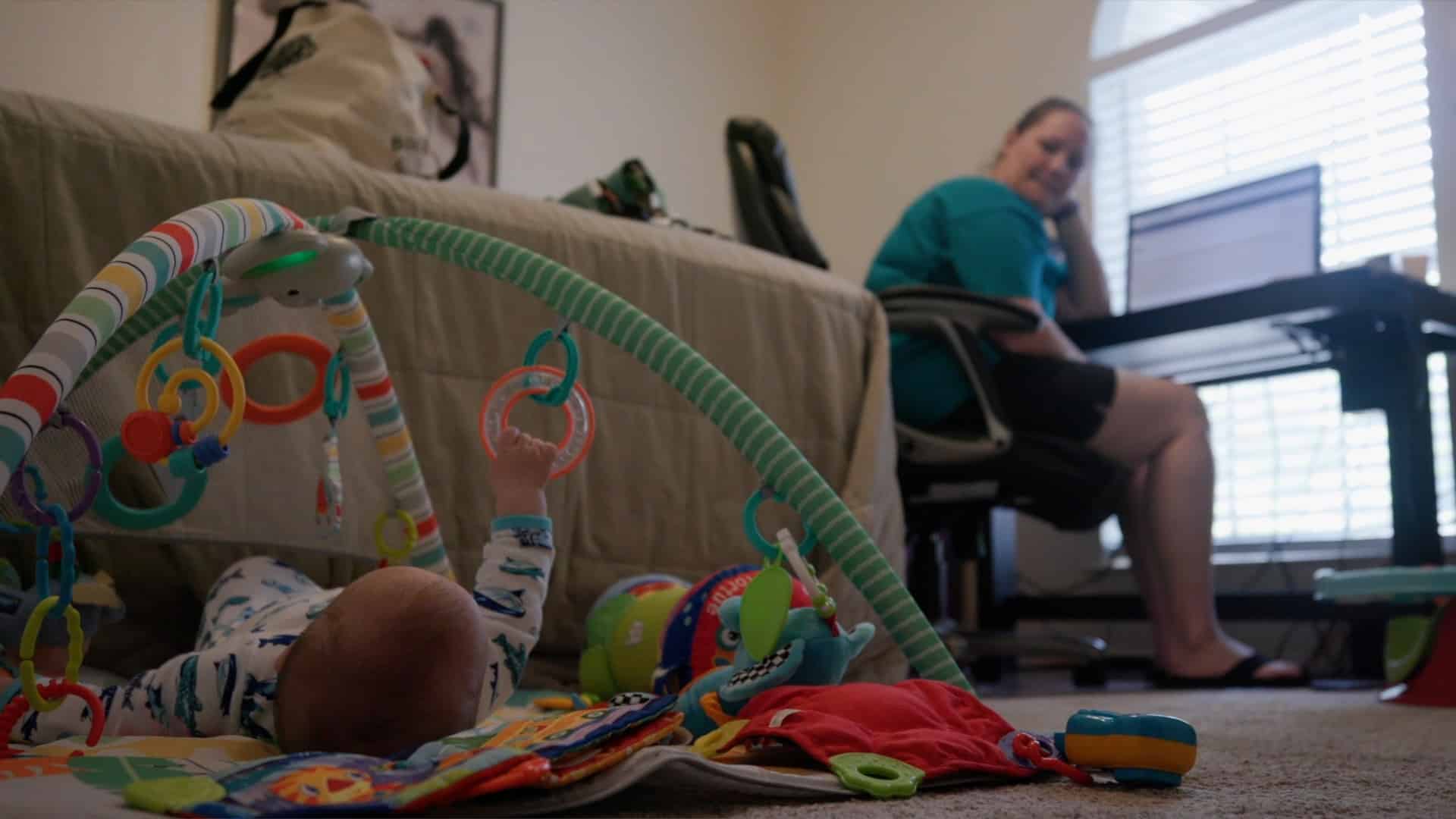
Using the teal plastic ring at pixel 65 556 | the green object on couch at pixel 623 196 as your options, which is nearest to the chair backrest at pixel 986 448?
the green object on couch at pixel 623 196

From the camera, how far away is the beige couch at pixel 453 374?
4.08 ft

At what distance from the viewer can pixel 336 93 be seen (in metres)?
1.76

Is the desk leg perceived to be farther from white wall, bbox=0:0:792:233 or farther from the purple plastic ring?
white wall, bbox=0:0:792:233

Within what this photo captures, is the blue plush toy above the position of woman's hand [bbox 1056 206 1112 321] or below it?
below

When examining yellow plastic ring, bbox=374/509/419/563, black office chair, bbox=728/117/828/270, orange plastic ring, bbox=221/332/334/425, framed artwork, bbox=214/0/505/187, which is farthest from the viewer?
framed artwork, bbox=214/0/505/187

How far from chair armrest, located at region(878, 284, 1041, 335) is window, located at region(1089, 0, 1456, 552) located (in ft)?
3.50

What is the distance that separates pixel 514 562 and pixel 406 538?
268 mm

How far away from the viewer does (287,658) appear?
2.76 ft

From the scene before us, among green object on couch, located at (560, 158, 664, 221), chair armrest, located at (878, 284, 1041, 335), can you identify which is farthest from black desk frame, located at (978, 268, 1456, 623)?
green object on couch, located at (560, 158, 664, 221)

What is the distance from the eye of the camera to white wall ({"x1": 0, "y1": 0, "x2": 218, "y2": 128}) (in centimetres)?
260

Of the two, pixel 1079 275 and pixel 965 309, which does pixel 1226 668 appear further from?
pixel 1079 275

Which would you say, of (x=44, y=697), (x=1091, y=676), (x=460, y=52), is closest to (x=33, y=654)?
(x=44, y=697)

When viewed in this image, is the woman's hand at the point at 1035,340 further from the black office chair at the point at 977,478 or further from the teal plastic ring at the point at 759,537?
the teal plastic ring at the point at 759,537

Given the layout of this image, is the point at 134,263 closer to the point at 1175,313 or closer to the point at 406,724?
the point at 406,724
